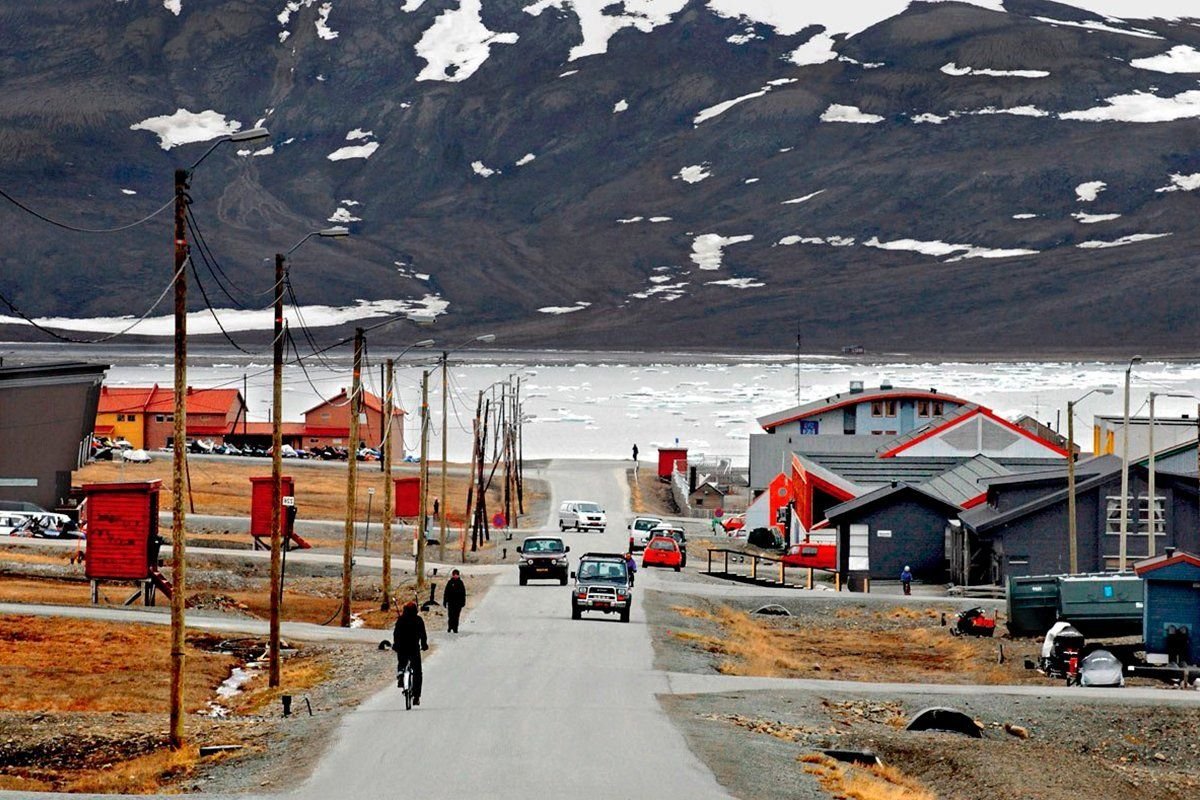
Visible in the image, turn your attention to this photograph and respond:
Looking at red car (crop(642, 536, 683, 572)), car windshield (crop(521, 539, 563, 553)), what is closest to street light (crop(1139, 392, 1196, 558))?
red car (crop(642, 536, 683, 572))

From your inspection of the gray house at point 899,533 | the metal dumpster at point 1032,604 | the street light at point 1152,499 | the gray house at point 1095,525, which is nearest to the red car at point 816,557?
→ the gray house at point 899,533

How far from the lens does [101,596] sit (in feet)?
165

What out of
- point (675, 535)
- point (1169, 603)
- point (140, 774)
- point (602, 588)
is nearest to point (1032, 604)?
point (1169, 603)

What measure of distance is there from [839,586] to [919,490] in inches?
204

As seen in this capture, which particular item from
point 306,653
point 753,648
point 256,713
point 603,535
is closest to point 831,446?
point 603,535

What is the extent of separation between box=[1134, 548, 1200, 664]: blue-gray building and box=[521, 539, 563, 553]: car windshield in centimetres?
2071

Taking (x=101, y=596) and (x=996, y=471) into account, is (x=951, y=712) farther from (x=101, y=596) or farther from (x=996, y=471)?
(x=996, y=471)

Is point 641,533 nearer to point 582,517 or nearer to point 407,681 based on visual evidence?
point 582,517

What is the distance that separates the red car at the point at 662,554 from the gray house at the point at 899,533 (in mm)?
6088

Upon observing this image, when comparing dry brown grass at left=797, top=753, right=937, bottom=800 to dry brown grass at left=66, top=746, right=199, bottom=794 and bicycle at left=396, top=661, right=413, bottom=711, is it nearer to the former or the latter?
bicycle at left=396, top=661, right=413, bottom=711

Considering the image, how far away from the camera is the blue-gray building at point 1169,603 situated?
136 feet

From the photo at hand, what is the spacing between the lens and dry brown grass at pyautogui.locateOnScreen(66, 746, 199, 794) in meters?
22.6

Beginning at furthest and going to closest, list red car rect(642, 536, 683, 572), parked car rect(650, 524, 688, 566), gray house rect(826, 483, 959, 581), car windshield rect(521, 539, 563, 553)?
parked car rect(650, 524, 688, 566) < red car rect(642, 536, 683, 572) < gray house rect(826, 483, 959, 581) < car windshield rect(521, 539, 563, 553)

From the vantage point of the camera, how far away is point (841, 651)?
47625mm
